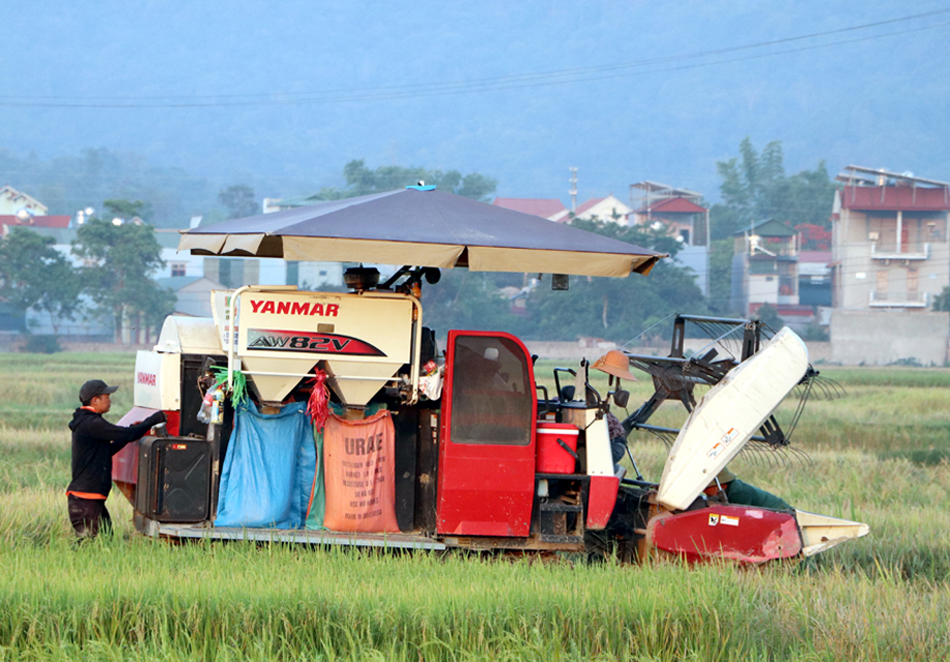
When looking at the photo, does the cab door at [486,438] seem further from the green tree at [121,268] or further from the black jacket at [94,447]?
the green tree at [121,268]

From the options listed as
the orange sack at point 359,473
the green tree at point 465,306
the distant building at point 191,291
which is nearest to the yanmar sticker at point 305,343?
the orange sack at point 359,473

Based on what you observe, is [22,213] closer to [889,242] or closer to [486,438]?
[889,242]

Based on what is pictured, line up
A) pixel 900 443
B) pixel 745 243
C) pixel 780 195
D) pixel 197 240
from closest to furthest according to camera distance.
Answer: pixel 197 240, pixel 900 443, pixel 745 243, pixel 780 195

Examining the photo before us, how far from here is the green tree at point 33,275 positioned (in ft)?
187

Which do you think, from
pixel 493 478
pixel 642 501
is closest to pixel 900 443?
pixel 642 501

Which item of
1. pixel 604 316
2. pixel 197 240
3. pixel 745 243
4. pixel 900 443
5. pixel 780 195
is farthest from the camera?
pixel 780 195

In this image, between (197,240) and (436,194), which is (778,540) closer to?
(436,194)

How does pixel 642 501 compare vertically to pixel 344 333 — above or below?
below

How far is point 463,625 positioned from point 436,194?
12.0 ft

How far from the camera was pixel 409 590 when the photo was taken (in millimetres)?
5605

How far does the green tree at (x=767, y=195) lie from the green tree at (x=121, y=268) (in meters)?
63.8

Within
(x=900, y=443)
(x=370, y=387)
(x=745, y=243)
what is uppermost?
(x=745, y=243)

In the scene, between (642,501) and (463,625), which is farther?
(642,501)

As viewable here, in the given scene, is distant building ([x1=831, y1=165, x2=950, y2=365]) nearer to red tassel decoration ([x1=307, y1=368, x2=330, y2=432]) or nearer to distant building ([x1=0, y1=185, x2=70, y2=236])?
distant building ([x1=0, y1=185, x2=70, y2=236])
